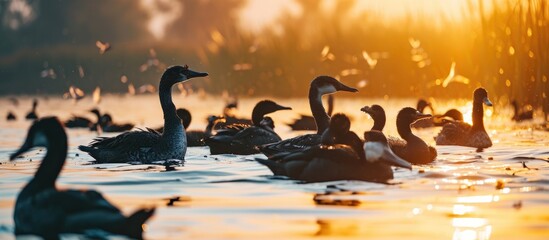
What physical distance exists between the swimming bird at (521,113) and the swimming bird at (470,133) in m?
4.57

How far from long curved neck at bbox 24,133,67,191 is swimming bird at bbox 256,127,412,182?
386cm

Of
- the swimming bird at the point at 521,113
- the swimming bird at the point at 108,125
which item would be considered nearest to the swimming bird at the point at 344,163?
the swimming bird at the point at 521,113

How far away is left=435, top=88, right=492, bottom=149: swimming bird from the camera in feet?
61.6

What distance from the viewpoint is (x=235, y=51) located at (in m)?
39.8

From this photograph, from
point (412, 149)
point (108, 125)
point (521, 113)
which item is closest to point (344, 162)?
point (412, 149)

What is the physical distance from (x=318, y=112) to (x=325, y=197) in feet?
20.6

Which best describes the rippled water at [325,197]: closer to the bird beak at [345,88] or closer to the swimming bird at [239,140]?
the swimming bird at [239,140]

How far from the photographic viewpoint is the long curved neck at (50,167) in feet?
31.4

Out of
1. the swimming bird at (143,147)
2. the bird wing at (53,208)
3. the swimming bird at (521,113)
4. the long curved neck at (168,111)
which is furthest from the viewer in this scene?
the swimming bird at (521,113)

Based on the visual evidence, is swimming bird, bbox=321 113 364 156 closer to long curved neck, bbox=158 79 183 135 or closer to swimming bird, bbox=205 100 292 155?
long curved neck, bbox=158 79 183 135

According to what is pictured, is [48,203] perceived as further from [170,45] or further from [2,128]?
[170,45]

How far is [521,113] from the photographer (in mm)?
24797

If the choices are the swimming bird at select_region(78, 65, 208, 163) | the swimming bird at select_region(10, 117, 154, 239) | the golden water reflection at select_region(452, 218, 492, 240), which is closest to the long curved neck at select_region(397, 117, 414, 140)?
the swimming bird at select_region(78, 65, 208, 163)

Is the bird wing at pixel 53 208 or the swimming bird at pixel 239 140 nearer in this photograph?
the bird wing at pixel 53 208
